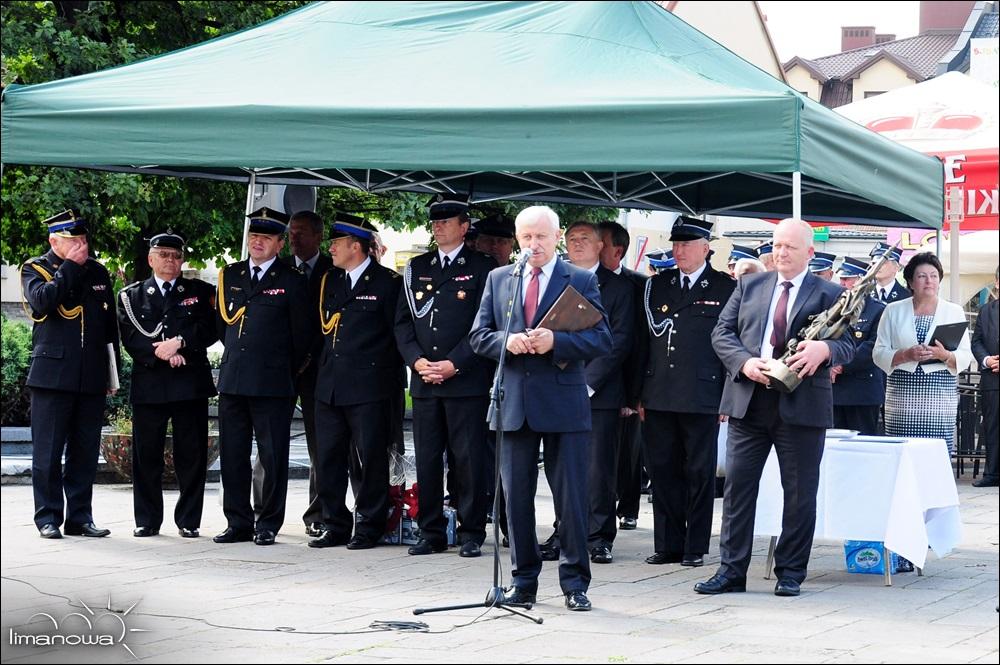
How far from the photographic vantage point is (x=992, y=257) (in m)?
14.3

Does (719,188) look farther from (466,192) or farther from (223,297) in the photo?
(223,297)

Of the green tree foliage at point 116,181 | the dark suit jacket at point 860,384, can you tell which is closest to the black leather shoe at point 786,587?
the dark suit jacket at point 860,384

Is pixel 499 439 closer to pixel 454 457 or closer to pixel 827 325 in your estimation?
pixel 827 325

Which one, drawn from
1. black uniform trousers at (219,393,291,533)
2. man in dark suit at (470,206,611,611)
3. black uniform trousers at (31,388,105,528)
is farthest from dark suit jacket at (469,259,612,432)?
black uniform trousers at (31,388,105,528)

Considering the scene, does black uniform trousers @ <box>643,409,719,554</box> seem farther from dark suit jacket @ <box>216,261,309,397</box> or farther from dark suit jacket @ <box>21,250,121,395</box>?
dark suit jacket @ <box>21,250,121,395</box>

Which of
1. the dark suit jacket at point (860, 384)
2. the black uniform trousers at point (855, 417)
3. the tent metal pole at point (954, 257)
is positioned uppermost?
the tent metal pole at point (954, 257)

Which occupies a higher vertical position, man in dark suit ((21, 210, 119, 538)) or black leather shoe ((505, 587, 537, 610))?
man in dark suit ((21, 210, 119, 538))

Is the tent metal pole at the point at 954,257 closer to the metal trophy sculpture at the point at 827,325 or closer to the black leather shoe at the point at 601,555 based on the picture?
the black leather shoe at the point at 601,555

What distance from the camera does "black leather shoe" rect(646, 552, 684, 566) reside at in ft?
29.2

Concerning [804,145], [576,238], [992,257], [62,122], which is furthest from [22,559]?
[992,257]

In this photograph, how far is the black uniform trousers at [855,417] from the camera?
400 inches

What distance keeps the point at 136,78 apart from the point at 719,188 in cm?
444

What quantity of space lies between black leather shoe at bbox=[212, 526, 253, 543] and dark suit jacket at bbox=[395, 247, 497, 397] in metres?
1.53

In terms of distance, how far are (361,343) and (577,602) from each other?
2.73 metres
